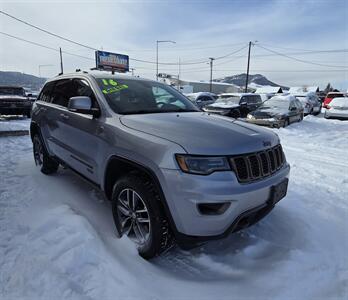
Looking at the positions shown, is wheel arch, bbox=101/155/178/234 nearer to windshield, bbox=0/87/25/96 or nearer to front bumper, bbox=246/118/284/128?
front bumper, bbox=246/118/284/128

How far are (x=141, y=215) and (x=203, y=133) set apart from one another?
0.99m

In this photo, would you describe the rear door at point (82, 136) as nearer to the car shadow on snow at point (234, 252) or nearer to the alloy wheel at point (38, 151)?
the car shadow on snow at point (234, 252)

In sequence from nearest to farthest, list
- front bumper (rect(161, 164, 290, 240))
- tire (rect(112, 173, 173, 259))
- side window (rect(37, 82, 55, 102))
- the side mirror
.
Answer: front bumper (rect(161, 164, 290, 240))
tire (rect(112, 173, 173, 259))
the side mirror
side window (rect(37, 82, 55, 102))

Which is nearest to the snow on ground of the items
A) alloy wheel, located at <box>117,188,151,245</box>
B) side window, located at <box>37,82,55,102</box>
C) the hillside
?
alloy wheel, located at <box>117,188,151,245</box>

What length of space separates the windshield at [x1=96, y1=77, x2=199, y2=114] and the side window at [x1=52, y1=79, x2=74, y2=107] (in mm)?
810

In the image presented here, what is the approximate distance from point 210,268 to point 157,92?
95.1 inches

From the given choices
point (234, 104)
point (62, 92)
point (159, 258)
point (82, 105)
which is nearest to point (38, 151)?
point (62, 92)

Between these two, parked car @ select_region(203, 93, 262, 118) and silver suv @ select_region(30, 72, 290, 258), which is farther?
parked car @ select_region(203, 93, 262, 118)

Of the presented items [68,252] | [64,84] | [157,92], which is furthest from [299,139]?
[68,252]

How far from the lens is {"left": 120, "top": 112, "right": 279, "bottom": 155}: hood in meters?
2.54

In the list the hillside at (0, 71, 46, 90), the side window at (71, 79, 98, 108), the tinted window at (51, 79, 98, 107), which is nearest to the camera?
the side window at (71, 79, 98, 108)

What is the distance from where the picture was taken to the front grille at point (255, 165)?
2.55m

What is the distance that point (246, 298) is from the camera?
7.93ft

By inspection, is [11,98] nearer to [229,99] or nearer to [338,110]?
[229,99]
